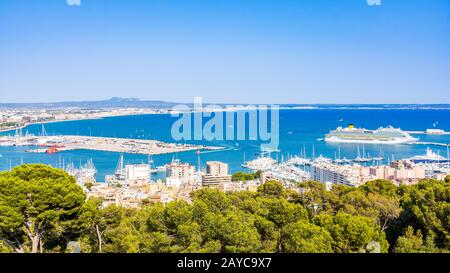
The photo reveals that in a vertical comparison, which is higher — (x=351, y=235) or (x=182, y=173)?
(x=351, y=235)

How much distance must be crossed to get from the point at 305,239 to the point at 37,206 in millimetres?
1521


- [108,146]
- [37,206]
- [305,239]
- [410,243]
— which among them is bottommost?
[108,146]

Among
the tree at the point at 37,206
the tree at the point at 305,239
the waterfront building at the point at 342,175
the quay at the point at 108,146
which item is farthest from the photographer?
the quay at the point at 108,146

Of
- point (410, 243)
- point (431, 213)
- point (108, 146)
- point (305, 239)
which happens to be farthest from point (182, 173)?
point (305, 239)

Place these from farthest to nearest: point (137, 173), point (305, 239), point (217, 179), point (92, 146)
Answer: point (92, 146), point (137, 173), point (217, 179), point (305, 239)

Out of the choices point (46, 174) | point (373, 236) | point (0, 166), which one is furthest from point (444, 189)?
point (0, 166)

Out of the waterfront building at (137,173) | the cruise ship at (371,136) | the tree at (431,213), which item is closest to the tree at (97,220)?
the tree at (431,213)

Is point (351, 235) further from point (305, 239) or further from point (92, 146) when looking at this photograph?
point (92, 146)

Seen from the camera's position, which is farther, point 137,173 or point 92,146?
point 92,146

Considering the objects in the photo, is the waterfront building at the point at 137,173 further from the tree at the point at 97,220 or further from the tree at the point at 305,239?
the tree at the point at 305,239

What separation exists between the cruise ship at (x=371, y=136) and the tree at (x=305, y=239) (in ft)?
68.0

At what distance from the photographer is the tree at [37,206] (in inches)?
95.8

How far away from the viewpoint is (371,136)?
892 inches
